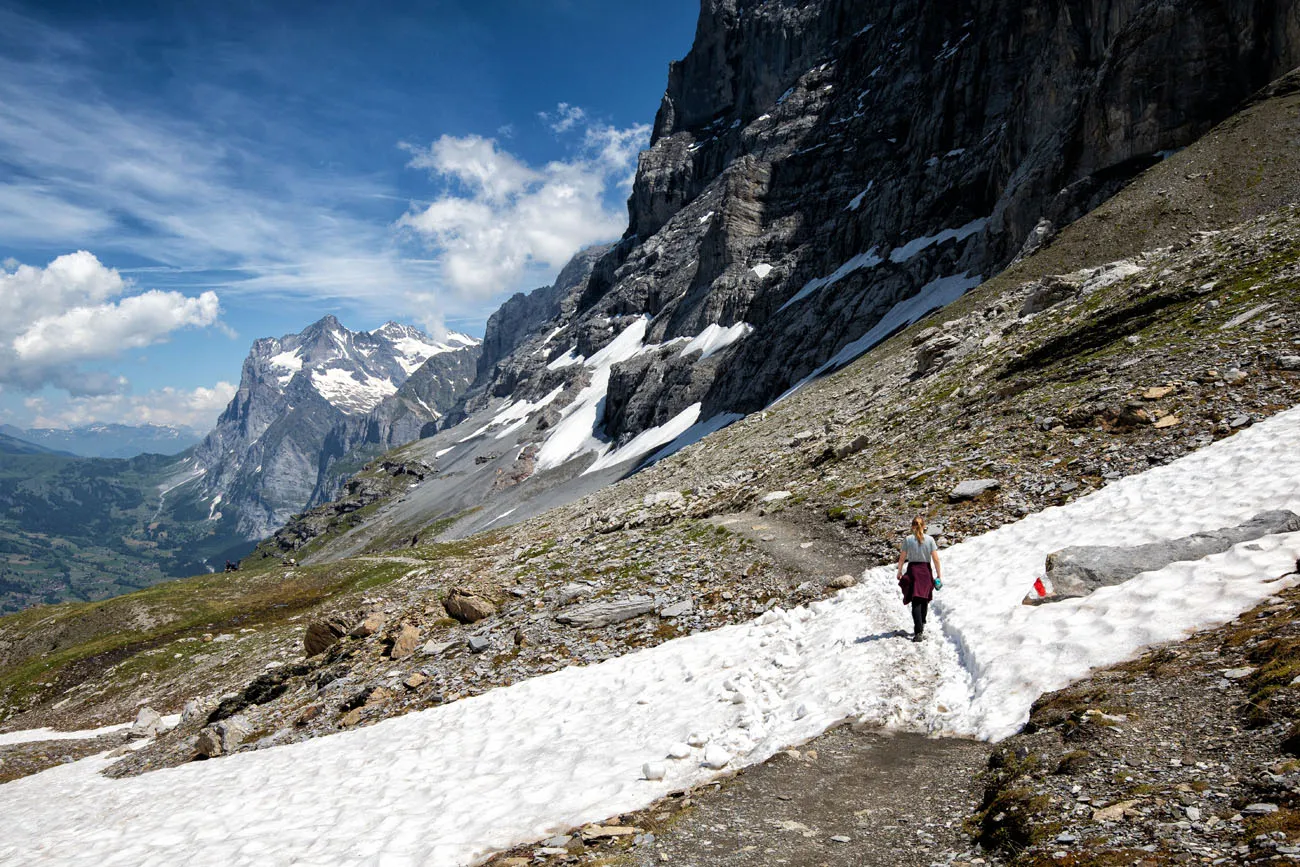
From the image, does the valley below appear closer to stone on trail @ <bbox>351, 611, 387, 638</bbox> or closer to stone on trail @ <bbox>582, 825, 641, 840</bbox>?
stone on trail @ <bbox>582, 825, 641, 840</bbox>

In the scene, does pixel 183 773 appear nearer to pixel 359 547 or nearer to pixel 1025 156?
pixel 1025 156

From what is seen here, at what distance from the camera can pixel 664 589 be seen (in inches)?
798

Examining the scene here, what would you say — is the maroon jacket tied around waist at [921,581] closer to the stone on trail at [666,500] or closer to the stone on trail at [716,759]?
the stone on trail at [716,759]

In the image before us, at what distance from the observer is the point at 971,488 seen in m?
19.5

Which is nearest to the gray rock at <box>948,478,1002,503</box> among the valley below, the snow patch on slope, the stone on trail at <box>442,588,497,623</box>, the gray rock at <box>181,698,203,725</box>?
the valley below

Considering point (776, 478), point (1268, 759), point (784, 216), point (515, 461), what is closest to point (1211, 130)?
point (776, 478)

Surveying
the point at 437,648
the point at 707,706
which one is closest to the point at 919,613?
the point at 707,706

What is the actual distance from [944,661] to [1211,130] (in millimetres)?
61856

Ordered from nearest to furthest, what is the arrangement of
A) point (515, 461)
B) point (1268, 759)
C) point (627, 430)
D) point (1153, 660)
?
1. point (1268, 759)
2. point (1153, 660)
3. point (627, 430)
4. point (515, 461)

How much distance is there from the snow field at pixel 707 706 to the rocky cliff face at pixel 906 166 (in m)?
56.6

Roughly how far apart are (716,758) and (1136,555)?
8.52 metres

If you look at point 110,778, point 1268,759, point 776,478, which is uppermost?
point 776,478

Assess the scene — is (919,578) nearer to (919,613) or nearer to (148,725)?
(919,613)

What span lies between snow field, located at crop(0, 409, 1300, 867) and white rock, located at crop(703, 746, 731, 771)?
60 mm
